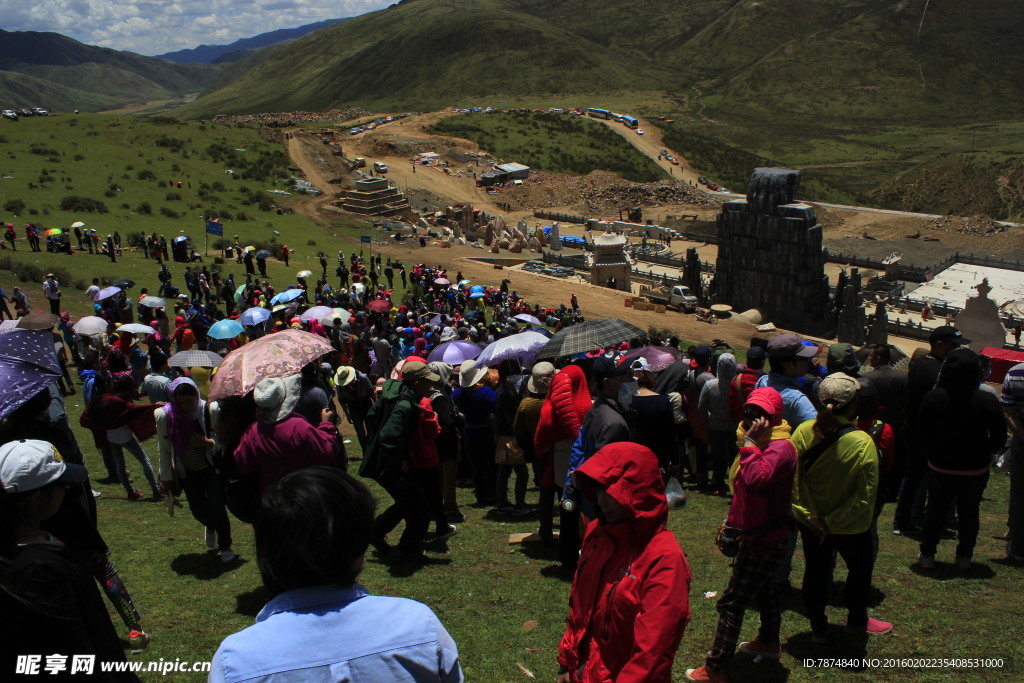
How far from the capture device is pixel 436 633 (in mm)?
2520

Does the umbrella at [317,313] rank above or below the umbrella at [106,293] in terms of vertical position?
above

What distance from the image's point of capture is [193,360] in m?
11.5

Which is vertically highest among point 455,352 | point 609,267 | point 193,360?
point 455,352

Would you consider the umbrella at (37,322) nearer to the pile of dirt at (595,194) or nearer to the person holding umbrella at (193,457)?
the person holding umbrella at (193,457)

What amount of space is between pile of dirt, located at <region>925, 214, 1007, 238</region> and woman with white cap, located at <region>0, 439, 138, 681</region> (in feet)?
200

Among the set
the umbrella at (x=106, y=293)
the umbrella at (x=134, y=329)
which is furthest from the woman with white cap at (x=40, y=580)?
the umbrella at (x=106, y=293)

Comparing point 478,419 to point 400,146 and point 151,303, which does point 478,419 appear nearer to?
point 151,303

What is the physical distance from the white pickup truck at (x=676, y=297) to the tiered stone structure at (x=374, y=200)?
21874 mm

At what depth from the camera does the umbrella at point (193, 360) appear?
37.2 ft

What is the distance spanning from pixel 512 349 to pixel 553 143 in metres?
74.1

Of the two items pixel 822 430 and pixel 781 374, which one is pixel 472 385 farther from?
pixel 822 430

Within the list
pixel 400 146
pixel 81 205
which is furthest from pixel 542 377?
pixel 400 146

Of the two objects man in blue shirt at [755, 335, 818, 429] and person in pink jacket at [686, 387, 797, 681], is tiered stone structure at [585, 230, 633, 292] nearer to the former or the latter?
man in blue shirt at [755, 335, 818, 429]

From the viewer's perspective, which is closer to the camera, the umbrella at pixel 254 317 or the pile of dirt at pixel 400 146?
the umbrella at pixel 254 317
